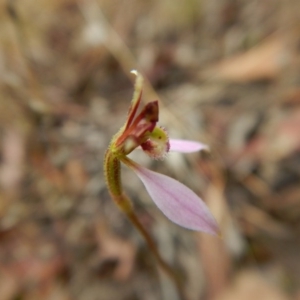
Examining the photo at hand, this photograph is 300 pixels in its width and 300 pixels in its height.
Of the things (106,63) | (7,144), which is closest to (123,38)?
(106,63)

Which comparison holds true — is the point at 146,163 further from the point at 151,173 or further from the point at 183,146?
the point at 151,173

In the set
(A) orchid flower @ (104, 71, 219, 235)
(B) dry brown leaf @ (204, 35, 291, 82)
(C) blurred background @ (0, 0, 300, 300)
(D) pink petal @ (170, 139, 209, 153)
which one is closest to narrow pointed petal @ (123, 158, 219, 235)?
(A) orchid flower @ (104, 71, 219, 235)

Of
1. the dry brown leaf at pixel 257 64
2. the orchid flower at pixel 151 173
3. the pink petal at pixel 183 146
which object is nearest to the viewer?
the orchid flower at pixel 151 173

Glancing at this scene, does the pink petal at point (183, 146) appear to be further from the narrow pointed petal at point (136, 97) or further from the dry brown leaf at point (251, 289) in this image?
the dry brown leaf at point (251, 289)

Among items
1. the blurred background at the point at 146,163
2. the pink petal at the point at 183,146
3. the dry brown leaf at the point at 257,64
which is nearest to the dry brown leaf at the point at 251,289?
the blurred background at the point at 146,163

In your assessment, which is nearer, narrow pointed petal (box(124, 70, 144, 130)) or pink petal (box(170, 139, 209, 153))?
narrow pointed petal (box(124, 70, 144, 130))

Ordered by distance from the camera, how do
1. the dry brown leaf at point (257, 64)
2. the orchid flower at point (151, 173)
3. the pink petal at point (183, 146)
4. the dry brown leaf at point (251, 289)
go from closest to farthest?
the orchid flower at point (151, 173) → the pink petal at point (183, 146) → the dry brown leaf at point (251, 289) → the dry brown leaf at point (257, 64)

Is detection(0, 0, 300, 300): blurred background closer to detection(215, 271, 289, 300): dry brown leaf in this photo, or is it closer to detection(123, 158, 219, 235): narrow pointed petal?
detection(215, 271, 289, 300): dry brown leaf

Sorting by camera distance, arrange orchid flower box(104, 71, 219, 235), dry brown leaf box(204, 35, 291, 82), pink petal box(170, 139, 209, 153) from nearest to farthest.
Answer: orchid flower box(104, 71, 219, 235)
pink petal box(170, 139, 209, 153)
dry brown leaf box(204, 35, 291, 82)

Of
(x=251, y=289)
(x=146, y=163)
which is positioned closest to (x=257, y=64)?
(x=146, y=163)
